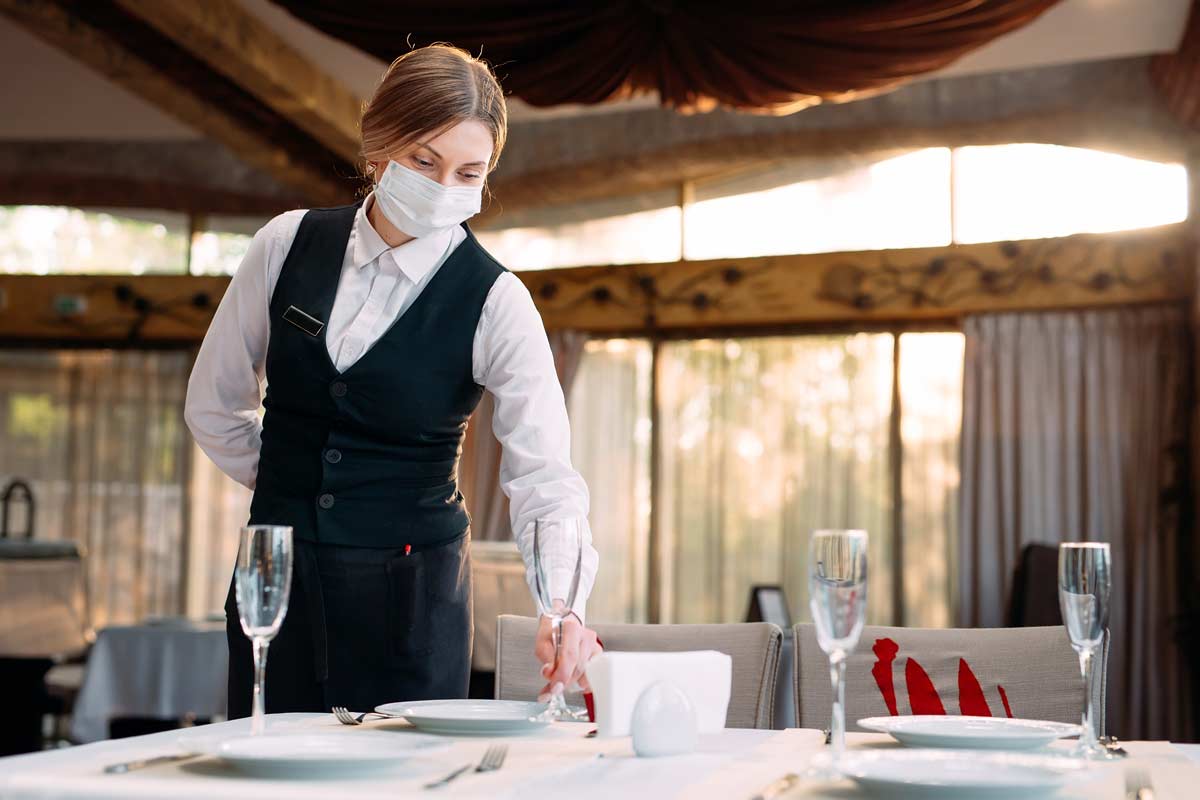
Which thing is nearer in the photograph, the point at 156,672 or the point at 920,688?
the point at 920,688

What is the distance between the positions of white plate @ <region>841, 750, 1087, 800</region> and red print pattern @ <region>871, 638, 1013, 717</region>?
0.75 meters

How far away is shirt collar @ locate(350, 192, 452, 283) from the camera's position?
1.88 m

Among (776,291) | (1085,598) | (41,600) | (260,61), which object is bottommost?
(41,600)

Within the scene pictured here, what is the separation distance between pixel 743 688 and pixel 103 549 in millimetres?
6641

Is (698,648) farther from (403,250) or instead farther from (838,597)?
(838,597)

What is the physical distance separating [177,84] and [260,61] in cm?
68

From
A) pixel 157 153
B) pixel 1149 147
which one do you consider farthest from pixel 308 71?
pixel 1149 147

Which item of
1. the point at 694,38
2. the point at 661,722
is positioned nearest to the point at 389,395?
the point at 661,722

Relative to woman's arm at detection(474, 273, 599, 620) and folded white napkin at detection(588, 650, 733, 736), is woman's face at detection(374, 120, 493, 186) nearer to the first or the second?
woman's arm at detection(474, 273, 599, 620)

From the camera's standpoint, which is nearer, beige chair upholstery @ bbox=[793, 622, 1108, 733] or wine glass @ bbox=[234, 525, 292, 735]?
wine glass @ bbox=[234, 525, 292, 735]

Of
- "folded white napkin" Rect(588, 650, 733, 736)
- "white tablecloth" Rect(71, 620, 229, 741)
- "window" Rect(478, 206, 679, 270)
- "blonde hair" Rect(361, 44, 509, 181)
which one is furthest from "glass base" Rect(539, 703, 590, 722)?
"window" Rect(478, 206, 679, 270)

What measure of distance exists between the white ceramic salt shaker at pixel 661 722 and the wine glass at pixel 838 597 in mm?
149

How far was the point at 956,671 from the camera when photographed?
200 cm

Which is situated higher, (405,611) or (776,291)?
(776,291)
